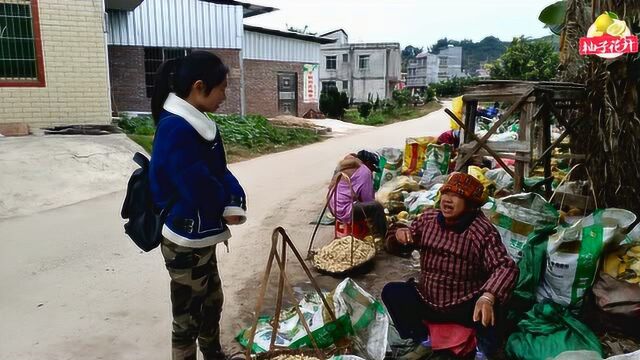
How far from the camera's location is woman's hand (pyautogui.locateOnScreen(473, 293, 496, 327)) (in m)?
2.36

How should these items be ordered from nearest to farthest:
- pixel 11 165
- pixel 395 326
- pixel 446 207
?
pixel 446 207, pixel 395 326, pixel 11 165

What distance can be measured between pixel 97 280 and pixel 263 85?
16824mm

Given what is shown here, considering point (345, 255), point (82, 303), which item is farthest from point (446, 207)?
point (82, 303)

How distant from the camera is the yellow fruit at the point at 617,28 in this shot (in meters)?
3.37

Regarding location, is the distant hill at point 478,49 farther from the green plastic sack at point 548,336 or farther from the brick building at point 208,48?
the green plastic sack at point 548,336

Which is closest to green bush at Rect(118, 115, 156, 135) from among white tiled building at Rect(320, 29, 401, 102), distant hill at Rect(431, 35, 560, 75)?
white tiled building at Rect(320, 29, 401, 102)

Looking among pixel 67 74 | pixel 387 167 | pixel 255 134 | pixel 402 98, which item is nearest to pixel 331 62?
pixel 402 98

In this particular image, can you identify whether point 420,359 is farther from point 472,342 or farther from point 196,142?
point 196,142

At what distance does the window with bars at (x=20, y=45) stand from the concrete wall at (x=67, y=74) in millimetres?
116

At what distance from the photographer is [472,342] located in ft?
8.93

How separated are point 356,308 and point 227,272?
77.0 inches

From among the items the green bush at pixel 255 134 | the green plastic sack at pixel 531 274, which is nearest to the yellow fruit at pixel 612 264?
the green plastic sack at pixel 531 274

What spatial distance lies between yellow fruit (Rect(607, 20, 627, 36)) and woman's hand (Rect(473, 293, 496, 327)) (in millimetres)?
2136

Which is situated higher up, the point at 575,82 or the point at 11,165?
the point at 575,82
